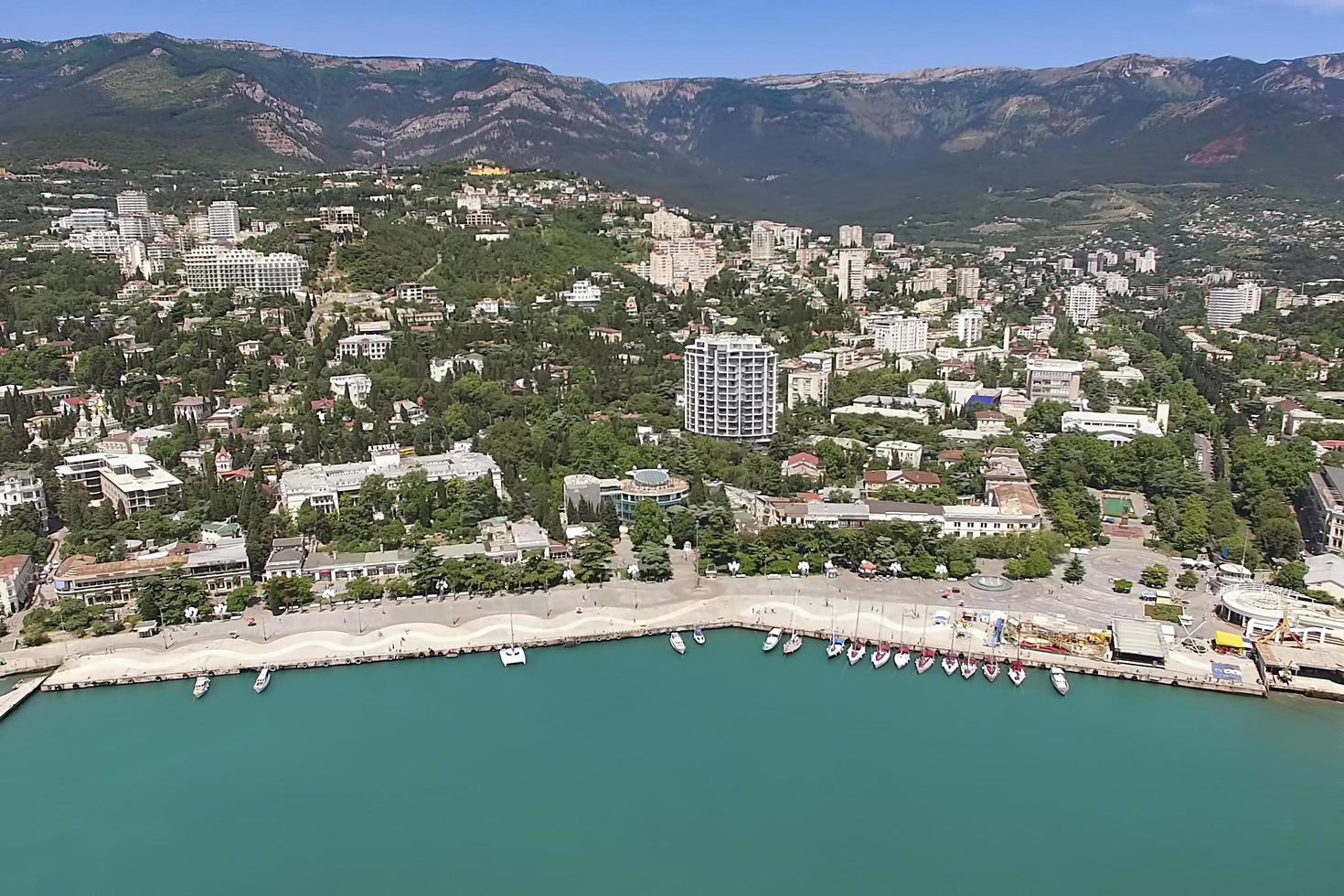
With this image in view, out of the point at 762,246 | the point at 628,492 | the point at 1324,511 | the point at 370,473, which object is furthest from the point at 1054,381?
the point at 370,473

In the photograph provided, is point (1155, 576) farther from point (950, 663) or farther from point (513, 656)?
point (513, 656)

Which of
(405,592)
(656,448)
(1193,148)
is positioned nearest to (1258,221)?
(1193,148)

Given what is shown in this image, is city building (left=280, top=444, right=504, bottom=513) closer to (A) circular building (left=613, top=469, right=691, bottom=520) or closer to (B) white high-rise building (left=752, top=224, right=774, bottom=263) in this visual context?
(A) circular building (left=613, top=469, right=691, bottom=520)

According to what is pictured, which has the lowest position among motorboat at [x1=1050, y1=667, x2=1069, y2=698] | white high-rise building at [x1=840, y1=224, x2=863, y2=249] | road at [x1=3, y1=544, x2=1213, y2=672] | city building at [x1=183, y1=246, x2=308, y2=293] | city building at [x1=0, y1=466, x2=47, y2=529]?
motorboat at [x1=1050, y1=667, x2=1069, y2=698]

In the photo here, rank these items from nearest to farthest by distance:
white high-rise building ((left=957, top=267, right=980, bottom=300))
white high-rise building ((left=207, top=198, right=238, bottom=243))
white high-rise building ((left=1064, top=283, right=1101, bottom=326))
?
white high-rise building ((left=207, top=198, right=238, bottom=243)), white high-rise building ((left=1064, top=283, right=1101, bottom=326)), white high-rise building ((left=957, top=267, right=980, bottom=300))

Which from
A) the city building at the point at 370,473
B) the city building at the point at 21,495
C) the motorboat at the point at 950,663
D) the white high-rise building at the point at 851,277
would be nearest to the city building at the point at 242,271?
the city building at the point at 370,473

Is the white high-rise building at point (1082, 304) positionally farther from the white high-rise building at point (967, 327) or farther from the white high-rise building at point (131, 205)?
the white high-rise building at point (131, 205)

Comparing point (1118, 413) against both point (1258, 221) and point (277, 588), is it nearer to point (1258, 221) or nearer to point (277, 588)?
point (277, 588)

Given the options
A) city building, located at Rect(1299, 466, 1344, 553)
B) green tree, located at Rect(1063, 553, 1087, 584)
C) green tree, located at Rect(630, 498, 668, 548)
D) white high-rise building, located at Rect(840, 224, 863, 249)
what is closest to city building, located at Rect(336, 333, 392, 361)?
green tree, located at Rect(630, 498, 668, 548)
